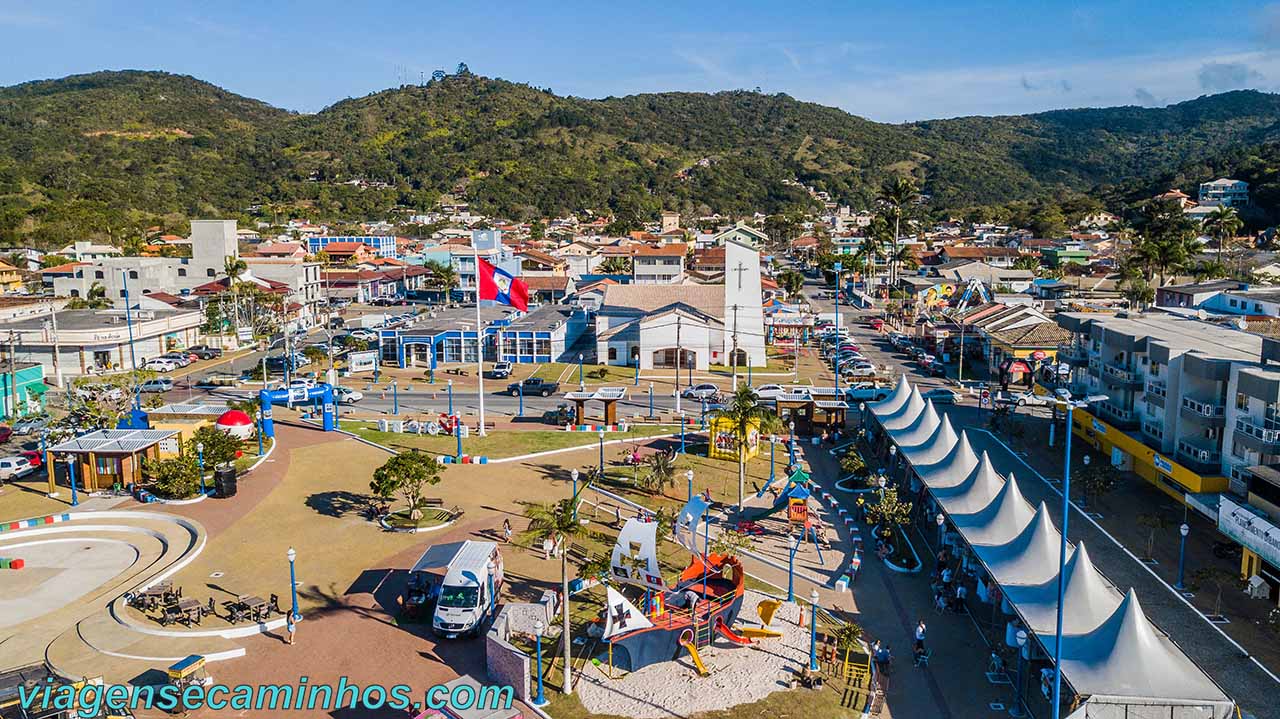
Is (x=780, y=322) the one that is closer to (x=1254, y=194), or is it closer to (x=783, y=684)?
(x=783, y=684)

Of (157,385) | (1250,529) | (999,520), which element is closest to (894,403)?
(999,520)

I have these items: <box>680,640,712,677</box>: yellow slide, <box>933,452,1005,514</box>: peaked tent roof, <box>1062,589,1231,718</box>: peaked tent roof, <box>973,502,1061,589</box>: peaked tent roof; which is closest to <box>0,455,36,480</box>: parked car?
<box>680,640,712,677</box>: yellow slide

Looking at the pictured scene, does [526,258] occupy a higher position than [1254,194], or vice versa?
[1254,194]

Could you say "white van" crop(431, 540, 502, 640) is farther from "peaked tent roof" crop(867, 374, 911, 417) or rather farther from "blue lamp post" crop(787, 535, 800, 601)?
"peaked tent roof" crop(867, 374, 911, 417)

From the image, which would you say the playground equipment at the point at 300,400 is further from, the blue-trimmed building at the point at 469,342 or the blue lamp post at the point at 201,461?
the blue-trimmed building at the point at 469,342

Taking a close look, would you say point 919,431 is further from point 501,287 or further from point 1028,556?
point 501,287

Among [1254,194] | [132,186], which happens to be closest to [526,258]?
[132,186]

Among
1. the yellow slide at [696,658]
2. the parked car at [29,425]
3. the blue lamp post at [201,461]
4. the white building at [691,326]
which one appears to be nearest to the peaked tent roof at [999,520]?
the yellow slide at [696,658]
